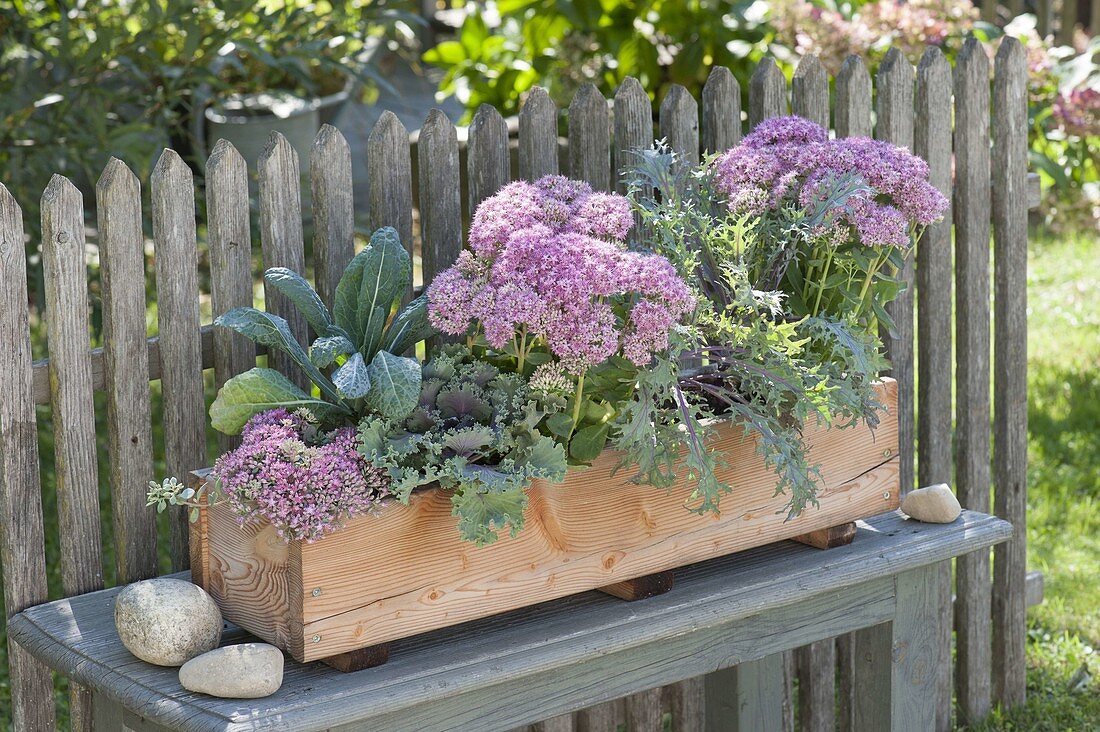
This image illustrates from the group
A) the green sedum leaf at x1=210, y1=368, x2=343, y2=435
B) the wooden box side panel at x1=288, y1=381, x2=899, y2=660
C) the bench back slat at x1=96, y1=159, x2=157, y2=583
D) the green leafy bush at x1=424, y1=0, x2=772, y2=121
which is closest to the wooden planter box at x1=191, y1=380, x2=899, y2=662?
the wooden box side panel at x1=288, y1=381, x2=899, y2=660

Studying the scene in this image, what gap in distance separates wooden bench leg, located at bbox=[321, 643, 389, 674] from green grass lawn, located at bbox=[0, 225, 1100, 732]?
1879 millimetres

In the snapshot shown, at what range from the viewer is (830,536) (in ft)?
7.80

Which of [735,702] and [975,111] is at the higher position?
[975,111]

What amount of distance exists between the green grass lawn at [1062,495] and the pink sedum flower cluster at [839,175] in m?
1.62

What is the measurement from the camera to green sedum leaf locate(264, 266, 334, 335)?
204cm

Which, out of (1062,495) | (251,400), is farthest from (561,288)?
(1062,495)

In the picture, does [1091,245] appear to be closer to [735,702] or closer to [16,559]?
[735,702]

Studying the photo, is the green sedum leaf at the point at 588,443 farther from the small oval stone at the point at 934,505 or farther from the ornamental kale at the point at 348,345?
the small oval stone at the point at 934,505

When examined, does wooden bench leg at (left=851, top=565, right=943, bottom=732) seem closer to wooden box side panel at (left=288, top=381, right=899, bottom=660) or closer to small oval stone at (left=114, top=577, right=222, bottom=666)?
wooden box side panel at (left=288, top=381, right=899, bottom=660)

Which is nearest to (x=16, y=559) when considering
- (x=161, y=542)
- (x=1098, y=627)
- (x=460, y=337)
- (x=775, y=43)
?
(x=460, y=337)

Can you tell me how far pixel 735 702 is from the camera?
9.22 feet

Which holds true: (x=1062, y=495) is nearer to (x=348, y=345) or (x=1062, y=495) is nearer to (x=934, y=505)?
(x=934, y=505)

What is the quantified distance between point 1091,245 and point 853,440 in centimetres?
519

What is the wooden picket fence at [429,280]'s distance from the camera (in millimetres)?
2104
